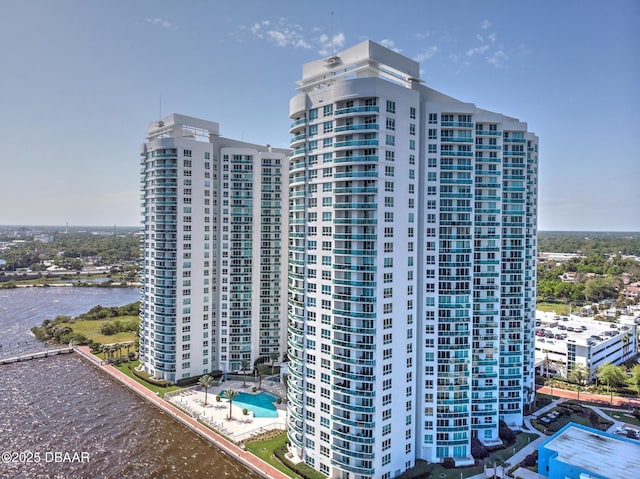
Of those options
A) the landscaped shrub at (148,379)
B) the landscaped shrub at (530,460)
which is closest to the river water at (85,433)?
the landscaped shrub at (148,379)

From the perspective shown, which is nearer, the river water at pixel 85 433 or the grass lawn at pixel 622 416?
the river water at pixel 85 433

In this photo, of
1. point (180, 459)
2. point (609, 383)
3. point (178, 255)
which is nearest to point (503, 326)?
point (609, 383)

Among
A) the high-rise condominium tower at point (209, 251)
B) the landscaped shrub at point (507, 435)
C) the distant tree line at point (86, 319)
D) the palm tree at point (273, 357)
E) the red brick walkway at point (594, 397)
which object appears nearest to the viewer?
the landscaped shrub at point (507, 435)

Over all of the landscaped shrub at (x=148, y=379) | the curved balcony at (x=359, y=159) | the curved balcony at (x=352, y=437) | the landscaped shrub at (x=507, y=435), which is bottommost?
the landscaped shrub at (x=507, y=435)

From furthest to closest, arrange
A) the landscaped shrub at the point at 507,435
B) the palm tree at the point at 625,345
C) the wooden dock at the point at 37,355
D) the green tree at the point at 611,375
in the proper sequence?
1. the palm tree at the point at 625,345
2. the wooden dock at the point at 37,355
3. the green tree at the point at 611,375
4. the landscaped shrub at the point at 507,435

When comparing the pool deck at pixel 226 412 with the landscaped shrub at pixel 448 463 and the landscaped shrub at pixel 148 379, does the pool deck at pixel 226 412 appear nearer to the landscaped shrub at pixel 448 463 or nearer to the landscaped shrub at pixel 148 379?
the landscaped shrub at pixel 148 379

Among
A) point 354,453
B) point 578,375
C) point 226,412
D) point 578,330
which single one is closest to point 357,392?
point 354,453
